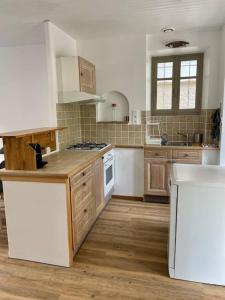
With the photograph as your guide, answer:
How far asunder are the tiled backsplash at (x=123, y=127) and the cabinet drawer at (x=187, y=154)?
45cm

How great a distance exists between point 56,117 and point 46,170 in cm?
117

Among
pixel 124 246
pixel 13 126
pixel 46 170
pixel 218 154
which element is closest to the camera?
pixel 46 170

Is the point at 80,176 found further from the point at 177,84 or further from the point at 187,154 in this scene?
the point at 177,84

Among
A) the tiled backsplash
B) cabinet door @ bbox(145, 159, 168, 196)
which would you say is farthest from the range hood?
cabinet door @ bbox(145, 159, 168, 196)

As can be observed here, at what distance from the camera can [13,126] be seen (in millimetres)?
4133

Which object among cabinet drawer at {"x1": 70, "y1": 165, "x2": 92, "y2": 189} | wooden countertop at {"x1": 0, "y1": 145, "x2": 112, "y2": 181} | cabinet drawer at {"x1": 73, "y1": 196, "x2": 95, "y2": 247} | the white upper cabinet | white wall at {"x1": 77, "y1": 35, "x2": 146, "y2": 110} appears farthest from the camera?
white wall at {"x1": 77, "y1": 35, "x2": 146, "y2": 110}

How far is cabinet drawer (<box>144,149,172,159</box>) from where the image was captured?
3.45m

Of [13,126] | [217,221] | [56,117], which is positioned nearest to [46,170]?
[56,117]

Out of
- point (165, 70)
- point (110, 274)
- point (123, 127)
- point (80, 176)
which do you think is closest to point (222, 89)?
point (165, 70)

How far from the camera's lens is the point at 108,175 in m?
3.46

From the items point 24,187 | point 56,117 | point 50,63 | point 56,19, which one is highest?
point 56,19

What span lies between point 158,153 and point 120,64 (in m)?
1.59

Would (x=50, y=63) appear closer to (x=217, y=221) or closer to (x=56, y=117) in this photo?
(x=56, y=117)

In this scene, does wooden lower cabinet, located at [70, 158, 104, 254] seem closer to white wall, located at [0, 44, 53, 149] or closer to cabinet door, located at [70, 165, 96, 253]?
cabinet door, located at [70, 165, 96, 253]
